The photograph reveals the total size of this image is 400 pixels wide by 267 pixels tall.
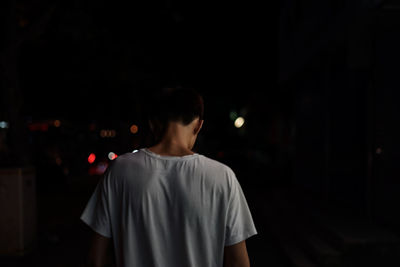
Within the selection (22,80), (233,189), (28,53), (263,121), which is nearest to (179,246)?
(233,189)

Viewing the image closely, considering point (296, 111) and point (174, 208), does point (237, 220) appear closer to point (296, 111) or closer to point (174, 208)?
point (174, 208)

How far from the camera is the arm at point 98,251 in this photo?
2.04 metres

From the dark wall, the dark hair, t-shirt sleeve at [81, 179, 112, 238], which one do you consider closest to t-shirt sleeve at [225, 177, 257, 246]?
the dark hair

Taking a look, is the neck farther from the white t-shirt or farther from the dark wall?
the dark wall

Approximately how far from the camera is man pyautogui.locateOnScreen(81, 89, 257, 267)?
192 centimetres

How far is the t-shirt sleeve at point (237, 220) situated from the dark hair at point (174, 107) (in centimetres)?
39

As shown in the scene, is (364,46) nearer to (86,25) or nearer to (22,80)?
(86,25)

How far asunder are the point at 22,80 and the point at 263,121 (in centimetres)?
3086

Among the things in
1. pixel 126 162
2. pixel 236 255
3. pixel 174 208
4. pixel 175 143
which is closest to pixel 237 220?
pixel 236 255

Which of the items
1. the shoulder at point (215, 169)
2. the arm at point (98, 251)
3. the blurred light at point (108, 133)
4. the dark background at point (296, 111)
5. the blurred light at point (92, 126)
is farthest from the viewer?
the blurred light at point (92, 126)

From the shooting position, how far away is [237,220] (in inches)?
77.4

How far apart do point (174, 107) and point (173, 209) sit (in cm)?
49

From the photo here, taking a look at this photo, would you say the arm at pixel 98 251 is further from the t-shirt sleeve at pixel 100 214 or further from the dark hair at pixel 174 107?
the dark hair at pixel 174 107

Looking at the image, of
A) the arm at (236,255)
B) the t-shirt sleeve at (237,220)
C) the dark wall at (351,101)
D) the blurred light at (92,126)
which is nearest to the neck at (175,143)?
the t-shirt sleeve at (237,220)
